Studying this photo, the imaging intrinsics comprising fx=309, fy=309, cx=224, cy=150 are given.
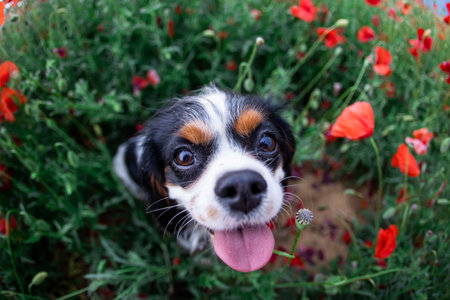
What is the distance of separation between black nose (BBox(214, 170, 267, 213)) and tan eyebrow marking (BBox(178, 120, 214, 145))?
0.96 ft

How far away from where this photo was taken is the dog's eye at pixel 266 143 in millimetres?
1796

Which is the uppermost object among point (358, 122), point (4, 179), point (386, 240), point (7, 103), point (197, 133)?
point (7, 103)

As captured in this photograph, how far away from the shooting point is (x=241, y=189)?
1.43 meters

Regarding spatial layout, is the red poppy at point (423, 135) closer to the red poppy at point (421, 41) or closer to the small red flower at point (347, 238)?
the red poppy at point (421, 41)

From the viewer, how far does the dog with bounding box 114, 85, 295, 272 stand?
1489mm

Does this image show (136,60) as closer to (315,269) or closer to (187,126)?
(187,126)

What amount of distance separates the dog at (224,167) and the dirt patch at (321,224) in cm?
90

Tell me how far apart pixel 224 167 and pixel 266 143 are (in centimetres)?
38

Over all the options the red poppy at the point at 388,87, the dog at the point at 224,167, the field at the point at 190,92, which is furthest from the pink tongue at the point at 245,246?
the red poppy at the point at 388,87

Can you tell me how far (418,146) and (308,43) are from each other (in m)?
1.79

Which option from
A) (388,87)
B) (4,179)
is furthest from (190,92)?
(388,87)

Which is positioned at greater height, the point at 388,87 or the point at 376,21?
the point at 376,21

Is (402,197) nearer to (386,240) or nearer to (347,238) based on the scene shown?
(347,238)

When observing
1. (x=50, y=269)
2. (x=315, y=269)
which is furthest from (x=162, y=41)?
(x=315, y=269)
